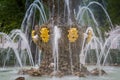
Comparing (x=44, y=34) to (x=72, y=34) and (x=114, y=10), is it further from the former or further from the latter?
(x=114, y=10)

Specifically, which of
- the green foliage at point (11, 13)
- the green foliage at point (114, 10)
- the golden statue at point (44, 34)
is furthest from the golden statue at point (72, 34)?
the green foliage at point (114, 10)

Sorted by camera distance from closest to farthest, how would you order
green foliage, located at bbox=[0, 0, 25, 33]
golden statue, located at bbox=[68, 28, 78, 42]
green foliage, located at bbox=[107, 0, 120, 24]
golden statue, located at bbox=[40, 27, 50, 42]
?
1. golden statue, located at bbox=[68, 28, 78, 42]
2. golden statue, located at bbox=[40, 27, 50, 42]
3. green foliage, located at bbox=[0, 0, 25, 33]
4. green foliage, located at bbox=[107, 0, 120, 24]

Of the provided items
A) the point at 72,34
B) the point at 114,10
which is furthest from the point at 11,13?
the point at 72,34

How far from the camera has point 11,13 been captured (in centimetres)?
2138

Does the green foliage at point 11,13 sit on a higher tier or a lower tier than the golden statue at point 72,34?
higher

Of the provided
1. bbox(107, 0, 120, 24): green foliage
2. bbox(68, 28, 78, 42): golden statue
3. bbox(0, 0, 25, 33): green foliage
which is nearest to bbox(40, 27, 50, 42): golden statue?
bbox(68, 28, 78, 42): golden statue

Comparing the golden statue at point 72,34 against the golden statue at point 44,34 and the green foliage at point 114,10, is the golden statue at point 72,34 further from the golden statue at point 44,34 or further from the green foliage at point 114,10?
the green foliage at point 114,10

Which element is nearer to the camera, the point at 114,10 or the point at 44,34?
the point at 44,34

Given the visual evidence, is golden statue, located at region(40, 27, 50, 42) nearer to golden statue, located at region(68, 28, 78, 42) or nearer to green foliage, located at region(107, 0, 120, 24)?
golden statue, located at region(68, 28, 78, 42)

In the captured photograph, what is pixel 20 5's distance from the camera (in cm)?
2142

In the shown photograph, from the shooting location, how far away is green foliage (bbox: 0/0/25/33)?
69.3ft

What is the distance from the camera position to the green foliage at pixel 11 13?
2112 centimetres

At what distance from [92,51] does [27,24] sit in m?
4.00

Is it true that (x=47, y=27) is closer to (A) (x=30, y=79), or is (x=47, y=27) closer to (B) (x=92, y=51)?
(A) (x=30, y=79)
